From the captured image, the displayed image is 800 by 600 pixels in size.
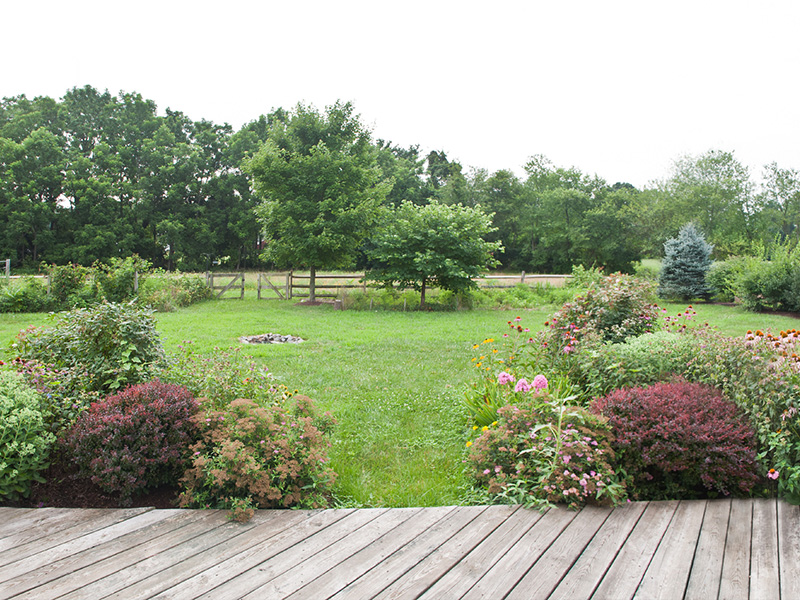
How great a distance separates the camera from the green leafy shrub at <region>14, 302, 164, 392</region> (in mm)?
4004

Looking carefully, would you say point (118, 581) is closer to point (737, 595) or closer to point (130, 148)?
point (737, 595)

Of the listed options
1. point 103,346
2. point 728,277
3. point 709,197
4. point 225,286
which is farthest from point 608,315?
point 709,197

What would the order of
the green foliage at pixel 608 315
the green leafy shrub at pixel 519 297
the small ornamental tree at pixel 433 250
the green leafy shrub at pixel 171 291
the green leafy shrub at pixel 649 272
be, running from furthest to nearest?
the green leafy shrub at pixel 649 272 → the green leafy shrub at pixel 519 297 → the small ornamental tree at pixel 433 250 → the green leafy shrub at pixel 171 291 → the green foliage at pixel 608 315

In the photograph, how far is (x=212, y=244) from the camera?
33.8 m

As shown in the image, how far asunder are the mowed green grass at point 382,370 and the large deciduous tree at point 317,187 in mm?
2536

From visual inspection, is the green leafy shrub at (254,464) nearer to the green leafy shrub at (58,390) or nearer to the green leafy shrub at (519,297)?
the green leafy shrub at (58,390)

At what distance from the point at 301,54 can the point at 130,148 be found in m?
31.4

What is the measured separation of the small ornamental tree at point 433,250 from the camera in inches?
605

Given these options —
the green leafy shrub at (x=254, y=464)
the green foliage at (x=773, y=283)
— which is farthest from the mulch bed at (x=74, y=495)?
the green foliage at (x=773, y=283)

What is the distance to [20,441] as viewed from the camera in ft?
9.67

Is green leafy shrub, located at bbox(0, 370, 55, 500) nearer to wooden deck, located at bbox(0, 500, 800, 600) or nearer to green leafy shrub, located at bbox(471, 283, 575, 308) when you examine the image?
wooden deck, located at bbox(0, 500, 800, 600)

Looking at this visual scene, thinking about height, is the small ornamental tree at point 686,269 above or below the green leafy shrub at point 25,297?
above

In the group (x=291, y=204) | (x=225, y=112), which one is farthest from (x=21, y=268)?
(x=291, y=204)

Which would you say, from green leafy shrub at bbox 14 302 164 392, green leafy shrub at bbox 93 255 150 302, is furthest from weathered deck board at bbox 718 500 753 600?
green leafy shrub at bbox 93 255 150 302
